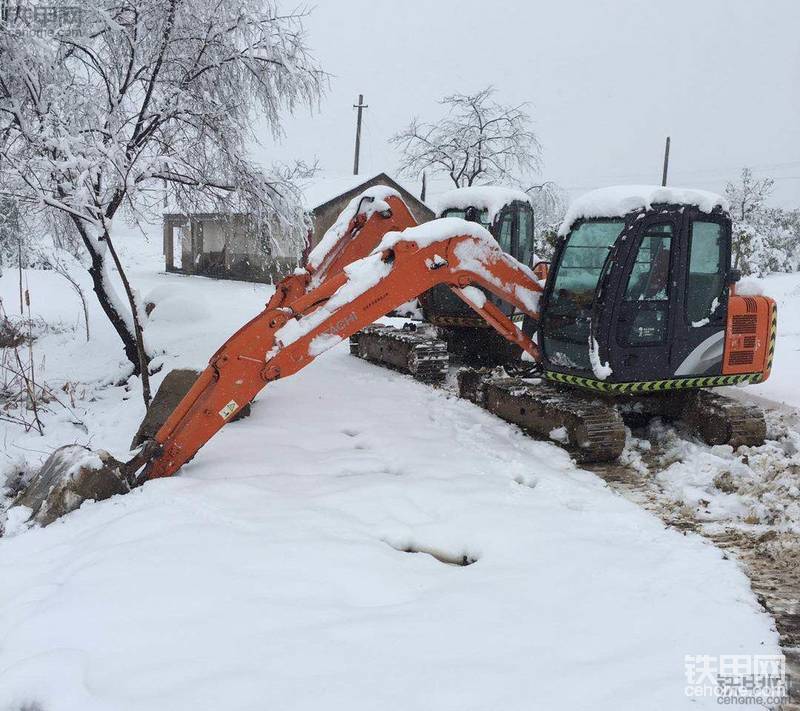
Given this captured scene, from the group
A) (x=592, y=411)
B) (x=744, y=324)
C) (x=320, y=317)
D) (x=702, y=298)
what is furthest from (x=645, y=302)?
(x=320, y=317)

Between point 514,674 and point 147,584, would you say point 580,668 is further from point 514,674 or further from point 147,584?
point 147,584

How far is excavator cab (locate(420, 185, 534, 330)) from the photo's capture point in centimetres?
969

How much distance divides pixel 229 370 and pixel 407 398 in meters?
3.31

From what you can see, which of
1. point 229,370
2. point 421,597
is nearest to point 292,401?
point 229,370

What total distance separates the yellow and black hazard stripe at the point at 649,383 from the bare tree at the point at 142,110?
503 centimetres

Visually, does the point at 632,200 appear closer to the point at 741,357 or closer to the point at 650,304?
the point at 650,304

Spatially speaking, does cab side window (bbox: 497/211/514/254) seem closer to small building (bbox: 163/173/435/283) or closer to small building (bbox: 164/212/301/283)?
small building (bbox: 164/212/301/283)

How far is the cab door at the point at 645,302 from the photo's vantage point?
570cm

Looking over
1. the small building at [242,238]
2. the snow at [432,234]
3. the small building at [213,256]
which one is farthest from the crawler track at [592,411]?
the small building at [242,238]

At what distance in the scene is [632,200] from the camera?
573 cm

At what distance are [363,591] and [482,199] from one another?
7.69 meters

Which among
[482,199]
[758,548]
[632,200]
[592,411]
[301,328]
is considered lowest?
[758,548]

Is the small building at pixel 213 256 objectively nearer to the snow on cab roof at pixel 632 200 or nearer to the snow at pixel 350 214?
the snow at pixel 350 214

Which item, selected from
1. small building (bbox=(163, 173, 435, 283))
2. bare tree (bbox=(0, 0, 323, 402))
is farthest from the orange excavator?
small building (bbox=(163, 173, 435, 283))
